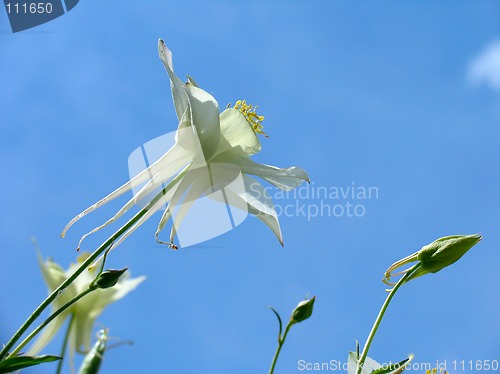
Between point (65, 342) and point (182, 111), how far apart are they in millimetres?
623

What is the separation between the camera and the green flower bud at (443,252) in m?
1.31

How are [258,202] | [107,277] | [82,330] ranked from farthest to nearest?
[258,202] < [82,330] < [107,277]

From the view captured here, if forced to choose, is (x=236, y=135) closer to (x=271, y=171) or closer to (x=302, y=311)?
(x=271, y=171)

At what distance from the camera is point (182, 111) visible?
1476 millimetres

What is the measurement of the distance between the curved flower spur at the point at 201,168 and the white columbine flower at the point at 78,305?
7.7 inches

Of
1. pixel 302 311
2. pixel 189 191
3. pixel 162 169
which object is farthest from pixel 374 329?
pixel 162 169

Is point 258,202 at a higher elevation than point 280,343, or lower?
higher

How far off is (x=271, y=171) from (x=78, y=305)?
22.1 inches

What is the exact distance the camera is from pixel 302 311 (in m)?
1.09

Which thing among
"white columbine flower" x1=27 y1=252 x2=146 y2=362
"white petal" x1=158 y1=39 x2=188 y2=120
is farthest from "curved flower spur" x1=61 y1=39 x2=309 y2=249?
"white columbine flower" x1=27 y1=252 x2=146 y2=362

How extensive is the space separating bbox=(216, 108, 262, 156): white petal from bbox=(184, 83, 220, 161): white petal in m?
0.03

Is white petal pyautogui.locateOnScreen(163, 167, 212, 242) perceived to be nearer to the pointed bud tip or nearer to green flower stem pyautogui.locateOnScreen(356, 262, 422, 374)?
the pointed bud tip

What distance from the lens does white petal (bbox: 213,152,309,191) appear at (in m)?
1.46

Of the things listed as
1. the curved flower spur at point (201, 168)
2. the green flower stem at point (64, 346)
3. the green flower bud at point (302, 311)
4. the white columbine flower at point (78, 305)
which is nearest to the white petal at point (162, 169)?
the curved flower spur at point (201, 168)
